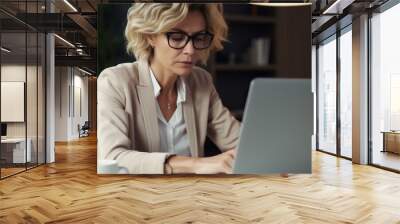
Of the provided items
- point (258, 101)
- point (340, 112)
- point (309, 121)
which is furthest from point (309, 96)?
point (340, 112)

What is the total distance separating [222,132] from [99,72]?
1.48 metres

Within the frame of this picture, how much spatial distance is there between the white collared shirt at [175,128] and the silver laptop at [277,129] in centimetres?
61

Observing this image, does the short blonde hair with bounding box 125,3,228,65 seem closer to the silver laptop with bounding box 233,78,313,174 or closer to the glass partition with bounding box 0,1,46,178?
the silver laptop with bounding box 233,78,313,174

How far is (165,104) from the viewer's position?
4516 mm

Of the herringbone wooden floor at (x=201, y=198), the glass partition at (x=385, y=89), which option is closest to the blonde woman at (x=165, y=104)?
the herringbone wooden floor at (x=201, y=198)

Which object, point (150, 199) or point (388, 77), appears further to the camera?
point (388, 77)

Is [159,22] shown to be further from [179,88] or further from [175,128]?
[175,128]

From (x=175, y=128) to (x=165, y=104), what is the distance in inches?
11.1

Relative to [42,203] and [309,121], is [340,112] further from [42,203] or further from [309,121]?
[42,203]

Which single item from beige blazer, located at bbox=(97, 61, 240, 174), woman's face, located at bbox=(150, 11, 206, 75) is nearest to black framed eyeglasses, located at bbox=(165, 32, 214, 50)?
woman's face, located at bbox=(150, 11, 206, 75)

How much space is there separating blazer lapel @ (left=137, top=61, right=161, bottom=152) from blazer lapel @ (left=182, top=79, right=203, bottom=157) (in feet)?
1.08

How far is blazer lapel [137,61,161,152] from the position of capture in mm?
4473

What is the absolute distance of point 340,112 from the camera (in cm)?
1007

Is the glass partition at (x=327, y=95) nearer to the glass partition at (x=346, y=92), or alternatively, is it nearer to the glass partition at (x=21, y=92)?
the glass partition at (x=346, y=92)
